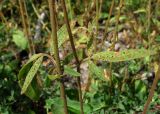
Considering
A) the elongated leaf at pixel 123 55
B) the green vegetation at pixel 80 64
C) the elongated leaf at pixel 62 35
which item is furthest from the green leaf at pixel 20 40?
the elongated leaf at pixel 123 55

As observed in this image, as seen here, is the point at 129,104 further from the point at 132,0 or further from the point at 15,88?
the point at 132,0

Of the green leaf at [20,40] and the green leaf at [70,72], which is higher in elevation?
the green leaf at [70,72]

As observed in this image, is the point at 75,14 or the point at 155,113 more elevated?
the point at 75,14

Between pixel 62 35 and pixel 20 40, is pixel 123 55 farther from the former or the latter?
pixel 20 40

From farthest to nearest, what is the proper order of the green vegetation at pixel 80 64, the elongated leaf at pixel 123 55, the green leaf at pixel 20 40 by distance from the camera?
the green leaf at pixel 20 40 < the green vegetation at pixel 80 64 < the elongated leaf at pixel 123 55

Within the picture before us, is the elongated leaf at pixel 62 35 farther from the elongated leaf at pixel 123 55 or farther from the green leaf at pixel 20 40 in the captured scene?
the green leaf at pixel 20 40

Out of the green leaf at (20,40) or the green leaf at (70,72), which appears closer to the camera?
the green leaf at (70,72)

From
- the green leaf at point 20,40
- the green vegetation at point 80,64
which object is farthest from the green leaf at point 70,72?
the green leaf at point 20,40


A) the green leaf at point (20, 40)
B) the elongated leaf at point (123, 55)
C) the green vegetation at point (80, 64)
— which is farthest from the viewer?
the green leaf at point (20, 40)

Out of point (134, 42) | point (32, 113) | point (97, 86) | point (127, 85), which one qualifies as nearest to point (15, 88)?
point (32, 113)
